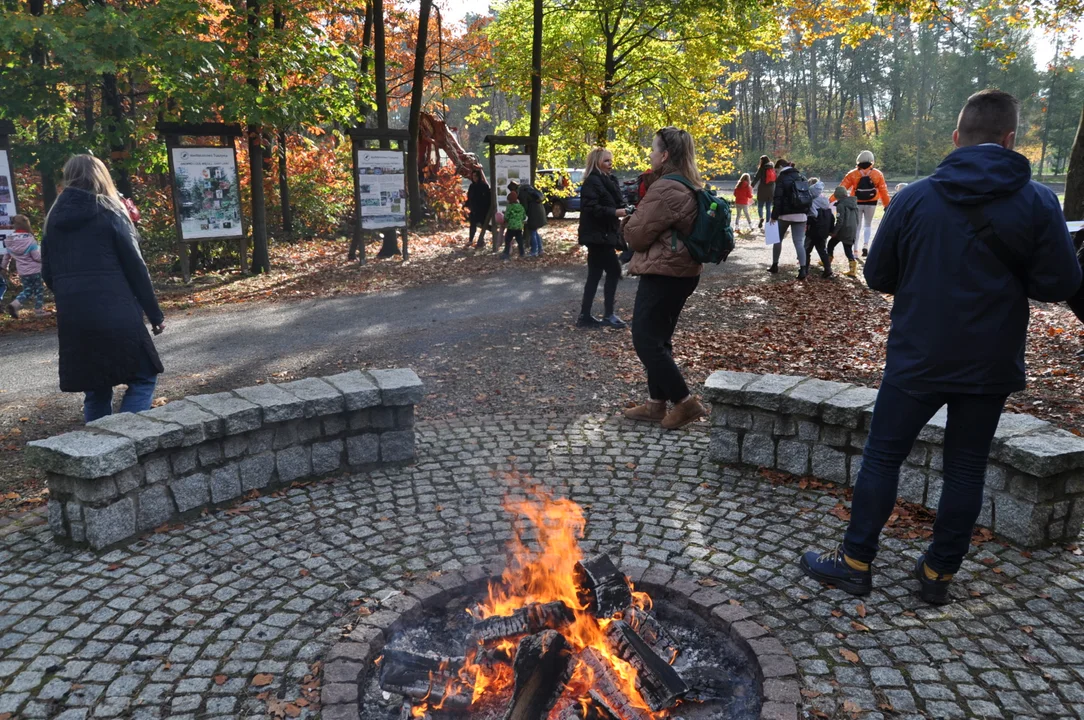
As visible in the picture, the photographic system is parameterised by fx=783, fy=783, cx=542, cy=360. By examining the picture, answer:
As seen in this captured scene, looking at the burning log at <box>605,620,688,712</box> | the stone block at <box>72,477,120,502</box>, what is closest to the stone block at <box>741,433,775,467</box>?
the burning log at <box>605,620,688,712</box>

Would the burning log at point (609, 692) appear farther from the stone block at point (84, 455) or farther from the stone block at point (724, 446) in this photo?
the stone block at point (84, 455)

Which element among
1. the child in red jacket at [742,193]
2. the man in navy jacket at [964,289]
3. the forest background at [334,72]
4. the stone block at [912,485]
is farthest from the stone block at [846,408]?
the child in red jacket at [742,193]

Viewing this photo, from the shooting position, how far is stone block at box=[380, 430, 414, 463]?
18.2 ft

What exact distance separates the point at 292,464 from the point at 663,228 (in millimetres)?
3090

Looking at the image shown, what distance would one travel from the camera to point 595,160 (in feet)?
28.4

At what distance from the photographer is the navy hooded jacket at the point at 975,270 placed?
329 cm

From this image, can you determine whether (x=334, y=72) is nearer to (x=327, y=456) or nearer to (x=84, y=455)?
(x=327, y=456)

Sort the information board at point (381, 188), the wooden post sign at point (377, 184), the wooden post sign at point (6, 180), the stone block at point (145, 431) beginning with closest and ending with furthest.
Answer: the stone block at point (145, 431), the wooden post sign at point (6, 180), the wooden post sign at point (377, 184), the information board at point (381, 188)

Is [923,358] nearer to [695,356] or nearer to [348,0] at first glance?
[695,356]

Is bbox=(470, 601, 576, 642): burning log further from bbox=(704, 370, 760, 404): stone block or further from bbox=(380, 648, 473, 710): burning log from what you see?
bbox=(704, 370, 760, 404): stone block

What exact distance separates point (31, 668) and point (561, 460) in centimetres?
337

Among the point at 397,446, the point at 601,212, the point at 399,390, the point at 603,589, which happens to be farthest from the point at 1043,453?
the point at 601,212

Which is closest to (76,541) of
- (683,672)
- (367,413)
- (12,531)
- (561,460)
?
(12,531)

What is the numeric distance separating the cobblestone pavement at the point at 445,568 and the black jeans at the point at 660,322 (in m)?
0.78
